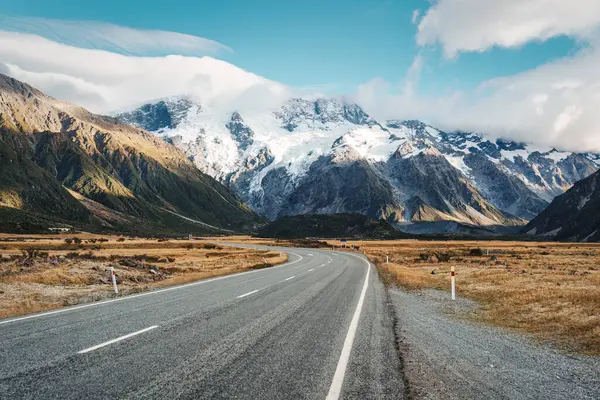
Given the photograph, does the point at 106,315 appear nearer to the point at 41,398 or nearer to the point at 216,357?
the point at 216,357

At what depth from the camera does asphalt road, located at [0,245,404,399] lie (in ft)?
23.9

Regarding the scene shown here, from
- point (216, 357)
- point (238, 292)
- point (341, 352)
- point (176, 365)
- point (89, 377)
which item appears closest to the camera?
point (89, 377)

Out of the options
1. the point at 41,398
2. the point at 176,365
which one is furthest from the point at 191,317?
the point at 41,398

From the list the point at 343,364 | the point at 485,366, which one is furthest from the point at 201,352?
the point at 485,366

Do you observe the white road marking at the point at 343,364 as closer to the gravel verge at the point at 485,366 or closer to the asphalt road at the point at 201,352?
the asphalt road at the point at 201,352

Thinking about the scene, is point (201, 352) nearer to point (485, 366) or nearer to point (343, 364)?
point (343, 364)

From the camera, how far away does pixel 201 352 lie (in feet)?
31.0

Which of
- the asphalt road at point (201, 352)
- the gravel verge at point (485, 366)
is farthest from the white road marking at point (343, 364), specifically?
the gravel verge at point (485, 366)

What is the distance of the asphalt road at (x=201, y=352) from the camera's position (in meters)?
7.27

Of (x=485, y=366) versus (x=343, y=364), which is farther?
(x=485, y=366)

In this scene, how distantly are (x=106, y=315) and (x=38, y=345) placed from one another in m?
4.31

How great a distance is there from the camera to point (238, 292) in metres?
20.9

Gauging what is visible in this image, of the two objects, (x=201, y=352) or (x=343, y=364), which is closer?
(x=343, y=364)

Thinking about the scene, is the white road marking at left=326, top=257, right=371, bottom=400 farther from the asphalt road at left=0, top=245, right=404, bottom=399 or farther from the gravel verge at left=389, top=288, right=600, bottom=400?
the gravel verge at left=389, top=288, right=600, bottom=400
